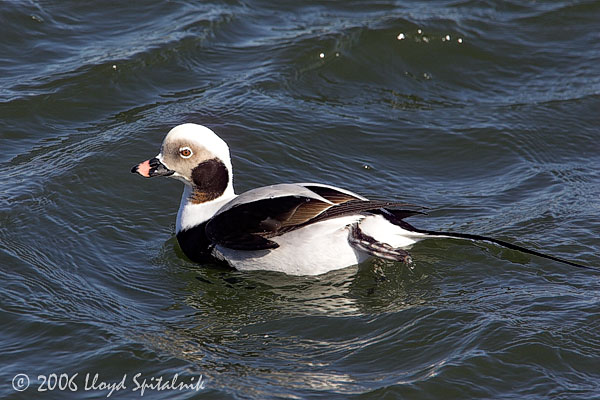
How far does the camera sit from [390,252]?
6.03m

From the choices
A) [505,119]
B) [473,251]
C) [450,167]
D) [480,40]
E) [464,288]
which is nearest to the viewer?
[464,288]

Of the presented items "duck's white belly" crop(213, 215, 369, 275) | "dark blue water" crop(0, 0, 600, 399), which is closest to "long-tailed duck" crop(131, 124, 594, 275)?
"duck's white belly" crop(213, 215, 369, 275)

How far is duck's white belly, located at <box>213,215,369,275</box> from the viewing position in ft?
20.0

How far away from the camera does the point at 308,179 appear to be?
791 cm

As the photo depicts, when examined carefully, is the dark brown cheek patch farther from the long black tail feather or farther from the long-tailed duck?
the long black tail feather

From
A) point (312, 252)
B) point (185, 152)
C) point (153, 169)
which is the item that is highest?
point (185, 152)

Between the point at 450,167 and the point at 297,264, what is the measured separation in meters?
2.62

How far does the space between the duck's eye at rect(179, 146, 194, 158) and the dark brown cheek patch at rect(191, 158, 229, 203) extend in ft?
0.37

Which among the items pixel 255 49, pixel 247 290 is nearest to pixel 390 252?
pixel 247 290

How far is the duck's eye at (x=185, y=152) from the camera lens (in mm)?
6488

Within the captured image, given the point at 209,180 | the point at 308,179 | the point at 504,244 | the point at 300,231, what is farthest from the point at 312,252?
the point at 308,179

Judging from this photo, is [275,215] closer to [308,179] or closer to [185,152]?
[185,152]

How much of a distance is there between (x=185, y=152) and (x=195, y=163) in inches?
4.6

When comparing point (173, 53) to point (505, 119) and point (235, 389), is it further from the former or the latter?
point (235, 389)
